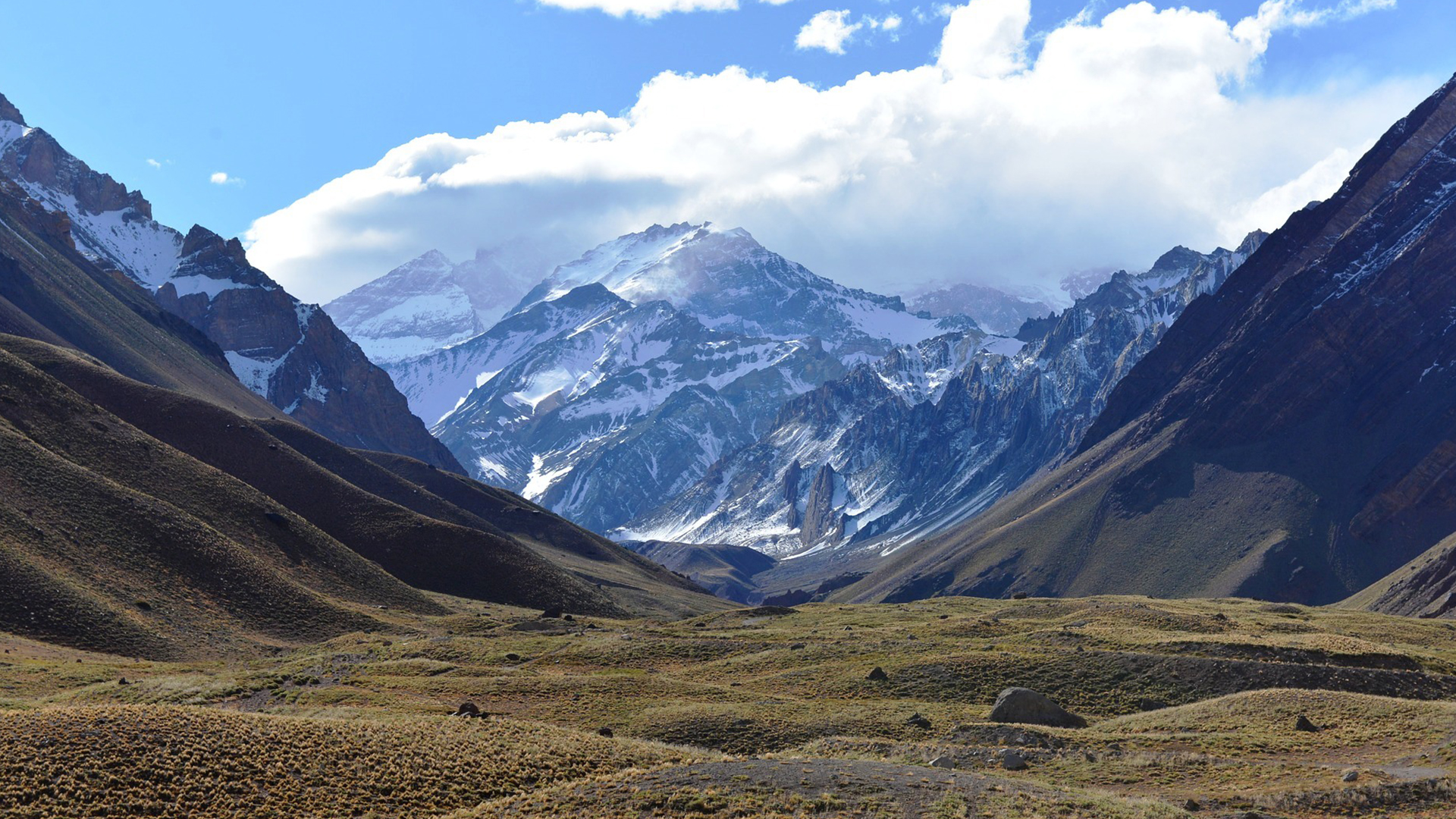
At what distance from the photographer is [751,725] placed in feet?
224

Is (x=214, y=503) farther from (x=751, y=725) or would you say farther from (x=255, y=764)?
(x=255, y=764)

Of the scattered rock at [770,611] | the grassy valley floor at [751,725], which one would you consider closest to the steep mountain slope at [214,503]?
the scattered rock at [770,611]

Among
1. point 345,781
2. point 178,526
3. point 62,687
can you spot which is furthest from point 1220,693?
point 178,526

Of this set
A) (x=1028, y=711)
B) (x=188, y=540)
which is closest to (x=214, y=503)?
(x=188, y=540)

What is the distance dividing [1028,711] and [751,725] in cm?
1597

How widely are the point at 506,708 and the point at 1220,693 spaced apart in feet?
150

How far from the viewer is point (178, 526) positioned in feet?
428

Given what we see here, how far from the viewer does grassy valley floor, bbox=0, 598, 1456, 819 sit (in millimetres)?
44031

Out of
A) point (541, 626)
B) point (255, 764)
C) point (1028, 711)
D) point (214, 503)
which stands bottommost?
point (541, 626)

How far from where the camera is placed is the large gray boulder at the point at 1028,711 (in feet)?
228

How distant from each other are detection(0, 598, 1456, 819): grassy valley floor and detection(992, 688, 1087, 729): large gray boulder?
7.18ft

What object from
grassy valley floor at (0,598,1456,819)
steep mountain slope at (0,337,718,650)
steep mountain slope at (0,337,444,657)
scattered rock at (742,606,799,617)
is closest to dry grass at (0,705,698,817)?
grassy valley floor at (0,598,1456,819)

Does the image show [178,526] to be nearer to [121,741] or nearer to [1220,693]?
[121,741]

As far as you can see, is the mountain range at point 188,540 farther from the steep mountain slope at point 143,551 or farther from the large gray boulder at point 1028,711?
the large gray boulder at point 1028,711
